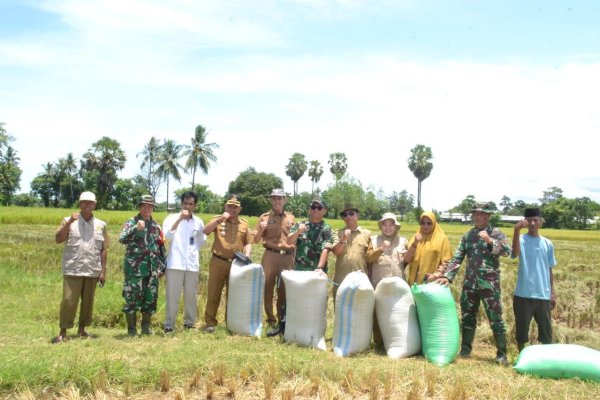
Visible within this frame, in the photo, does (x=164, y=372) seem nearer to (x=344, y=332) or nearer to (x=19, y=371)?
(x=19, y=371)

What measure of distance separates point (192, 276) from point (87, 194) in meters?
1.53

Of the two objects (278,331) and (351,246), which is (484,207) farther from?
(278,331)

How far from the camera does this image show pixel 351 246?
6.06 meters

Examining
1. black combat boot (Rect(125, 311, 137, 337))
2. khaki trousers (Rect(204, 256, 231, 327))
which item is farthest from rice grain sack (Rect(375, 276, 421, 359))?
black combat boot (Rect(125, 311, 137, 337))

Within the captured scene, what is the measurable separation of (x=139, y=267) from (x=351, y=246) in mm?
2384

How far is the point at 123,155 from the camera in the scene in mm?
57781

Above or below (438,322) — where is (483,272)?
above

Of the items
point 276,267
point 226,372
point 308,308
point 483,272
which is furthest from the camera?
point 276,267

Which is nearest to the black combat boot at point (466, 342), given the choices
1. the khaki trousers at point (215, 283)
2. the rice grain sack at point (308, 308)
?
the rice grain sack at point (308, 308)

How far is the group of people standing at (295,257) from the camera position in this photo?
5.61 m

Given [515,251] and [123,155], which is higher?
[123,155]

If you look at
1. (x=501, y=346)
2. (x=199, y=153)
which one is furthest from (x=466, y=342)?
(x=199, y=153)

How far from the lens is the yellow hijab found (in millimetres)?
5734

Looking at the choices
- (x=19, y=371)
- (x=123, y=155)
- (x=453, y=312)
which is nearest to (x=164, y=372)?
(x=19, y=371)
